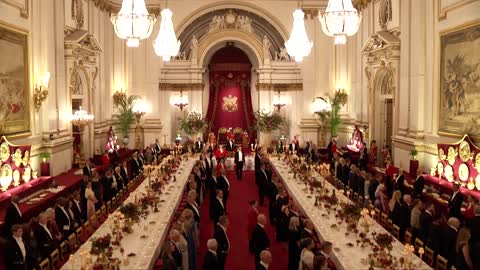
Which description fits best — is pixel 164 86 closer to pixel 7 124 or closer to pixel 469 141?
pixel 7 124

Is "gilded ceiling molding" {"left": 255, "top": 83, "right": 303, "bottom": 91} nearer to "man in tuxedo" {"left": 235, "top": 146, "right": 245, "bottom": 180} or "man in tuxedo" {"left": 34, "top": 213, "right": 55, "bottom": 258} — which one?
"man in tuxedo" {"left": 235, "top": 146, "right": 245, "bottom": 180}

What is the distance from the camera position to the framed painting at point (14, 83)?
1520 centimetres

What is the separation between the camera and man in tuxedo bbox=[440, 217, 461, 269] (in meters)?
9.94

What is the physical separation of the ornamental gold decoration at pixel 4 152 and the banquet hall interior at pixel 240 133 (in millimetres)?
86

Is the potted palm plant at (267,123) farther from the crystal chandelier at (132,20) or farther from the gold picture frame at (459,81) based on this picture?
the crystal chandelier at (132,20)

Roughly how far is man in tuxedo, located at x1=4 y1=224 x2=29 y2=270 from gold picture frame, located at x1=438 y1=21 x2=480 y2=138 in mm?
11729

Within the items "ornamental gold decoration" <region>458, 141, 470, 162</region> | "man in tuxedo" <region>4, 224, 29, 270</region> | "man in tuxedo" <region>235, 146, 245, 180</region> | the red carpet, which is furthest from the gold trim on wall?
"man in tuxedo" <region>4, 224, 29, 270</region>

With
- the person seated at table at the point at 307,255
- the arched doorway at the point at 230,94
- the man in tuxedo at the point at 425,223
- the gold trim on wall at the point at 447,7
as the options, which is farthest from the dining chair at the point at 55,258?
the arched doorway at the point at 230,94

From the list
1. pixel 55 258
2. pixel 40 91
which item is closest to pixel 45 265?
pixel 55 258

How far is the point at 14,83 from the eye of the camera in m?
15.9

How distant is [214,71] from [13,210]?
22617mm

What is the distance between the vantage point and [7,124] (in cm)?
1539

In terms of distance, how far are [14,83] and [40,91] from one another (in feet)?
4.54

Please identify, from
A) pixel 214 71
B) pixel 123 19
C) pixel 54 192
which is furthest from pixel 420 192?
pixel 214 71
